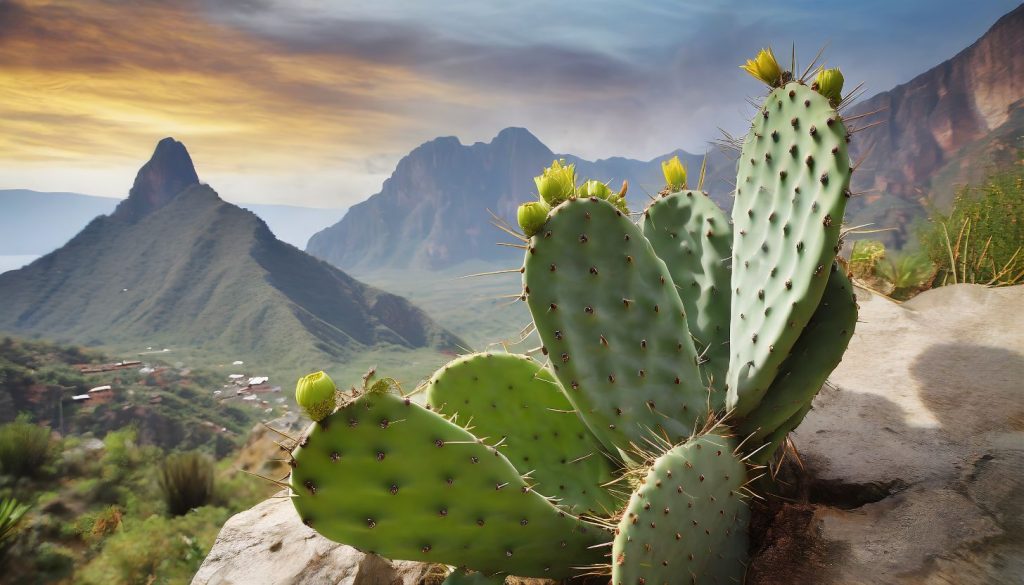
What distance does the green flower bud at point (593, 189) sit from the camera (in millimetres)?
1663

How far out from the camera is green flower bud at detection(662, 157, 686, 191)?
6.76 feet

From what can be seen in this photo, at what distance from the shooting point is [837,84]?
149 cm

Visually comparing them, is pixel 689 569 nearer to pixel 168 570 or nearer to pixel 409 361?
pixel 168 570

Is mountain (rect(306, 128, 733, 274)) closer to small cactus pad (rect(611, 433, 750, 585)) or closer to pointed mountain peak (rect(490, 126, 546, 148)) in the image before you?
pointed mountain peak (rect(490, 126, 546, 148))

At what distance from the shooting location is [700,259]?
1961 mm

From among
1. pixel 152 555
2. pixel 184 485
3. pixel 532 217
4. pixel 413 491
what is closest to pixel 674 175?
pixel 532 217

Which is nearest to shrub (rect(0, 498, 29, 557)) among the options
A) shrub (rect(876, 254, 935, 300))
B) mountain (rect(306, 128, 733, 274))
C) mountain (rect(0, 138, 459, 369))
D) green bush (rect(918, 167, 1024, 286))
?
shrub (rect(876, 254, 935, 300))

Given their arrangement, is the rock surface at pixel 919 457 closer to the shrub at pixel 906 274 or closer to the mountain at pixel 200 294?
the shrub at pixel 906 274

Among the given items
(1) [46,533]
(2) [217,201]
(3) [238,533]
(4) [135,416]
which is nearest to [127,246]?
(2) [217,201]

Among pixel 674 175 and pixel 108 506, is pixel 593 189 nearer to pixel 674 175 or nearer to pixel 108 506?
pixel 674 175

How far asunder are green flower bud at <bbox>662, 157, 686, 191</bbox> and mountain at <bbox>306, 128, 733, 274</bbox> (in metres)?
99.6

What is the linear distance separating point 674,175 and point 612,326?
77cm

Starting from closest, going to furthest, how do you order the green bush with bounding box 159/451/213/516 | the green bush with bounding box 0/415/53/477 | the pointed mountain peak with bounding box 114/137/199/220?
1. the green bush with bounding box 159/451/213/516
2. the green bush with bounding box 0/415/53/477
3. the pointed mountain peak with bounding box 114/137/199/220

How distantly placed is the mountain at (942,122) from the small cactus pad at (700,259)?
2506cm
